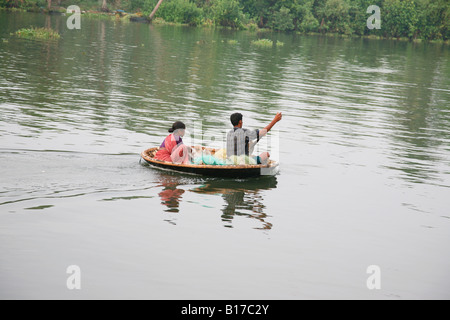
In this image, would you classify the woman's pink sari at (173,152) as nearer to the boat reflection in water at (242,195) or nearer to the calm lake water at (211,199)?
the calm lake water at (211,199)

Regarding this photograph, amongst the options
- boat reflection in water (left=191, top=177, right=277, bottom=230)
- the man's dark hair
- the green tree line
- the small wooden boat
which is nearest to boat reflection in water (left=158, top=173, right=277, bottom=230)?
boat reflection in water (left=191, top=177, right=277, bottom=230)

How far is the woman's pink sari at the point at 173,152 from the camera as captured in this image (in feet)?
43.8

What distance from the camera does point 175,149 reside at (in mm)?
13375

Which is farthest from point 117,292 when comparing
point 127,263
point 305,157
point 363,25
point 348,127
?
point 363,25

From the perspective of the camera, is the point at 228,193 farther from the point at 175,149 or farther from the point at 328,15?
the point at 328,15

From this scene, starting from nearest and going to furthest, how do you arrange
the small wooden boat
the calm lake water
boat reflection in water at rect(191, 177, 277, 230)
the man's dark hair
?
the calm lake water
boat reflection in water at rect(191, 177, 277, 230)
the small wooden boat
the man's dark hair

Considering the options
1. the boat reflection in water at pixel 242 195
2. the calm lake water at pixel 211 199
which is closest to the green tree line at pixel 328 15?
the calm lake water at pixel 211 199

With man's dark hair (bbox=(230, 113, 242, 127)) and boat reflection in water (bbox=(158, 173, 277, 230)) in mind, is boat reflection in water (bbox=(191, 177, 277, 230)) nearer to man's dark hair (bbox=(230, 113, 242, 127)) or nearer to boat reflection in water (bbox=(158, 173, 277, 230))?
boat reflection in water (bbox=(158, 173, 277, 230))

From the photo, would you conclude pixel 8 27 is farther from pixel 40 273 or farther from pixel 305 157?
pixel 40 273

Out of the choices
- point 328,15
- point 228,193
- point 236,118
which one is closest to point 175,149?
point 236,118

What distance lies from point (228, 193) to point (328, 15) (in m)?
77.1

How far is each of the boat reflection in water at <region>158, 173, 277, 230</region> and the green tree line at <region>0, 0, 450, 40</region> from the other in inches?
2611

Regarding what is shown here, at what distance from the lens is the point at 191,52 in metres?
40.8

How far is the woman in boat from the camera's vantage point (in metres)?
13.4
